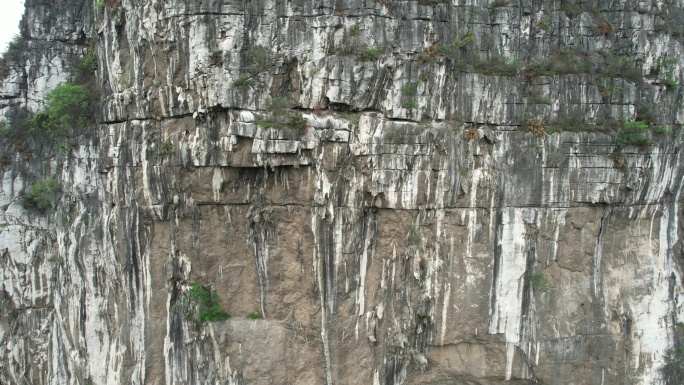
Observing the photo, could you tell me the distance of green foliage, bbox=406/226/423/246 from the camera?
12258 mm

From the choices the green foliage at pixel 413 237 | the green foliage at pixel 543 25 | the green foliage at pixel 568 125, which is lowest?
the green foliage at pixel 413 237

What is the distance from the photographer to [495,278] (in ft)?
41.4

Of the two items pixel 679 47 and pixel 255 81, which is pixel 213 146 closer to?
pixel 255 81

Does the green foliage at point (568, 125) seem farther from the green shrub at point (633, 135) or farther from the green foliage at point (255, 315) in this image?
the green foliage at point (255, 315)

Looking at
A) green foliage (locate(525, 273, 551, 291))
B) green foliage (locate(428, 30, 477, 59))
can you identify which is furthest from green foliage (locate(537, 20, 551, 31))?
green foliage (locate(525, 273, 551, 291))

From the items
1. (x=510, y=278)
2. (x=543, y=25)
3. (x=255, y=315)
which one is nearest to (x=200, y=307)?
(x=255, y=315)

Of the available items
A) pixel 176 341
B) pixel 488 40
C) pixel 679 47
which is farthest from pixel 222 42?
pixel 679 47

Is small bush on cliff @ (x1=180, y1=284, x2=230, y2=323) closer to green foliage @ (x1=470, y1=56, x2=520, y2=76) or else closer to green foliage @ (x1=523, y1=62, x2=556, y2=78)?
green foliage @ (x1=470, y1=56, x2=520, y2=76)

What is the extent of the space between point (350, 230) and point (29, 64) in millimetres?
11548

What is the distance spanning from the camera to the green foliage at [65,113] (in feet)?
48.1

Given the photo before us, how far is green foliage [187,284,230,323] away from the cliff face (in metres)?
0.19

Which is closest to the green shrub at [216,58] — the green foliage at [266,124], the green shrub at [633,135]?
the green foliage at [266,124]

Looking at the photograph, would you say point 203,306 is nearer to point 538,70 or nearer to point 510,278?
point 510,278

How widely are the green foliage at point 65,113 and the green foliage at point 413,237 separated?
977 cm
